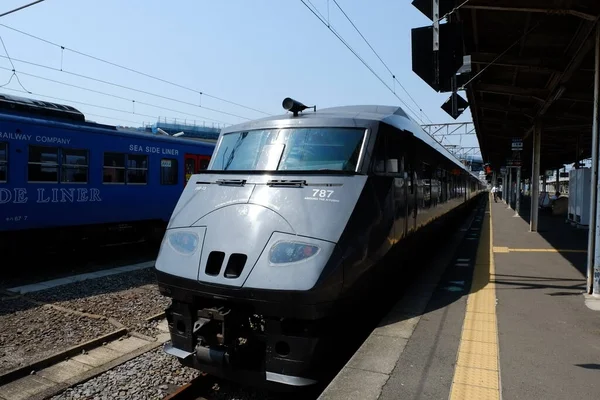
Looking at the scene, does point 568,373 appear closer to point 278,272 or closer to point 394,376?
point 394,376

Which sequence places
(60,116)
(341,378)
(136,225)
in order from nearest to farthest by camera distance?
(341,378) → (60,116) → (136,225)

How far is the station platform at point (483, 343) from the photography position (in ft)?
10.5

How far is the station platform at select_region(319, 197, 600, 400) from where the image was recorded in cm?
321

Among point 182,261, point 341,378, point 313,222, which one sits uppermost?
point 313,222

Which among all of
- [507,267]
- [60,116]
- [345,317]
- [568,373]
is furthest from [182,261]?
[60,116]

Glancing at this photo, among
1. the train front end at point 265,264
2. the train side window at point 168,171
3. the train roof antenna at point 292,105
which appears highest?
the train roof antenna at point 292,105

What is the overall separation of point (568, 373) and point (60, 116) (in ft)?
32.4

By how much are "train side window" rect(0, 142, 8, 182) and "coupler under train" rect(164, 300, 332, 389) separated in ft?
21.6

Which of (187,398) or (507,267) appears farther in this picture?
(507,267)

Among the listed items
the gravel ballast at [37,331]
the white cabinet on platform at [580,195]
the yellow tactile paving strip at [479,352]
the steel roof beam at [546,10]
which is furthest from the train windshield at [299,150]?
the white cabinet on platform at [580,195]

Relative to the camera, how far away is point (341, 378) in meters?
3.35

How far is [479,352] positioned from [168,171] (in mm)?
9754

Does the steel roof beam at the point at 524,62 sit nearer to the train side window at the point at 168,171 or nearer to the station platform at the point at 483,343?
the station platform at the point at 483,343

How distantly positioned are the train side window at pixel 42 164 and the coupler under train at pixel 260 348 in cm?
675
